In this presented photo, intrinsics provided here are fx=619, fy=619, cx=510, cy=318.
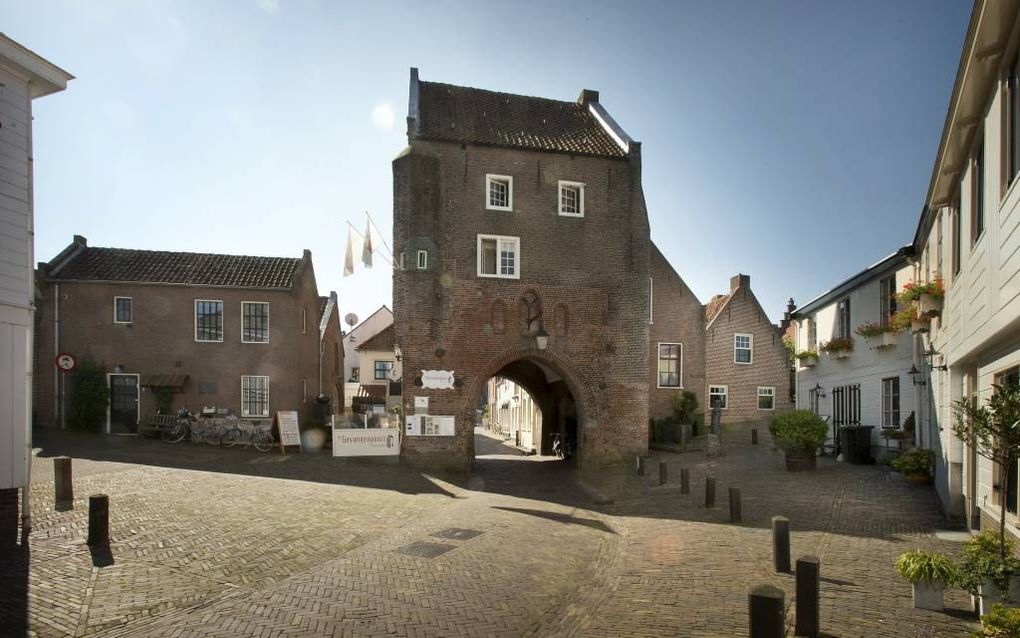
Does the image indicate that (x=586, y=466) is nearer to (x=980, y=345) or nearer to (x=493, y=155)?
(x=493, y=155)

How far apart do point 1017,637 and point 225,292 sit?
28518mm

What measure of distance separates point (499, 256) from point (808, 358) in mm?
13184

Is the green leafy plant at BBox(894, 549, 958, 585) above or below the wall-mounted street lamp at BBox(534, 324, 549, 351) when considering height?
below

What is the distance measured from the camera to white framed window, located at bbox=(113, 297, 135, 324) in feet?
88.4

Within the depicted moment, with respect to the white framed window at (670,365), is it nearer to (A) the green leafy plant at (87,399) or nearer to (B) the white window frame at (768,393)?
(B) the white window frame at (768,393)

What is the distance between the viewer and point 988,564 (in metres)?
6.56

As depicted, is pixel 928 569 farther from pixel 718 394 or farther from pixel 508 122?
pixel 718 394

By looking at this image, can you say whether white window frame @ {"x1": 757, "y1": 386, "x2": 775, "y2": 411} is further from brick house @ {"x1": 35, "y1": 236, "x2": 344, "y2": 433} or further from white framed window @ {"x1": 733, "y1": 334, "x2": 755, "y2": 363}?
brick house @ {"x1": 35, "y1": 236, "x2": 344, "y2": 433}

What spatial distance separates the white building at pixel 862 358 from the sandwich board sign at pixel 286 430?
20040 millimetres

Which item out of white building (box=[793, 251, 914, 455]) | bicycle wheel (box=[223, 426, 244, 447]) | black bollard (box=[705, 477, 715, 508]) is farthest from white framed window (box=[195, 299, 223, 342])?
white building (box=[793, 251, 914, 455])

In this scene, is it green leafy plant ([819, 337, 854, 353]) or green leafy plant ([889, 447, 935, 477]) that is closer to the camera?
green leafy plant ([889, 447, 935, 477])

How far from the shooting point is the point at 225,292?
27703 millimetres

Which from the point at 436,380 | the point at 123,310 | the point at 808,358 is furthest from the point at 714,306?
the point at 123,310

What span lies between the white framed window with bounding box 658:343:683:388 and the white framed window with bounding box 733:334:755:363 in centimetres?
397
